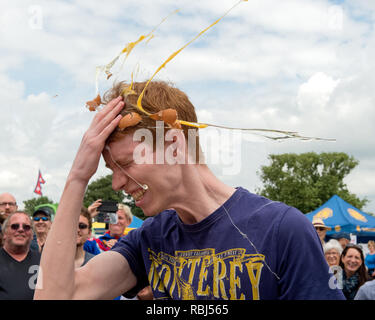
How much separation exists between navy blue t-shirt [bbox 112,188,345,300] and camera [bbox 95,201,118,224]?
464cm

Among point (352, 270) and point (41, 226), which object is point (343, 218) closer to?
point (352, 270)

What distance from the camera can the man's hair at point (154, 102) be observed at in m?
1.78

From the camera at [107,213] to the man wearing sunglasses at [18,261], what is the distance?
164 cm

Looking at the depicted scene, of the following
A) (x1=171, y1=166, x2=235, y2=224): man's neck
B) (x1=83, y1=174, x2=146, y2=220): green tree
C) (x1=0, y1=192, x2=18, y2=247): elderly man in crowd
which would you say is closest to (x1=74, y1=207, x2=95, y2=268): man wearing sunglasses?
(x1=0, y1=192, x2=18, y2=247): elderly man in crowd

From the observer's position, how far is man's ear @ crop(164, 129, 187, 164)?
5.95ft

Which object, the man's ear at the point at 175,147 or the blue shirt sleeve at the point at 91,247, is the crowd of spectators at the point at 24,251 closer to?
the blue shirt sleeve at the point at 91,247

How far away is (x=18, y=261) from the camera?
4547mm

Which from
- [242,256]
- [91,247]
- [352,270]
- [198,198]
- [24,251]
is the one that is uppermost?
[198,198]

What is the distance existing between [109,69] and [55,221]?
666mm

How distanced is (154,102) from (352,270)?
548cm

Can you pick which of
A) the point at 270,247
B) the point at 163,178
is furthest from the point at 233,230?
the point at 163,178

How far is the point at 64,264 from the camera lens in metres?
1.75

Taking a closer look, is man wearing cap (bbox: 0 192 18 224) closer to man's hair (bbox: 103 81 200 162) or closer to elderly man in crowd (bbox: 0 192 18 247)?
elderly man in crowd (bbox: 0 192 18 247)

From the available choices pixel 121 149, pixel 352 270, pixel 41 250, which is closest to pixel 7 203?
pixel 41 250
